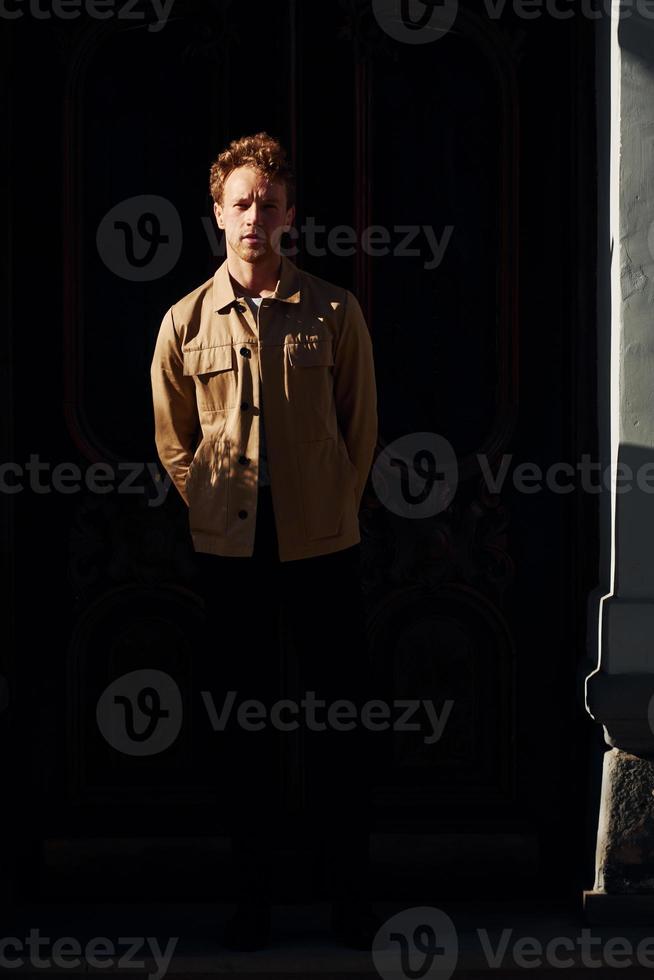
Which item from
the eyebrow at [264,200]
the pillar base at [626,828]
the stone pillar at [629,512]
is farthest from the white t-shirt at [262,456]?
the pillar base at [626,828]

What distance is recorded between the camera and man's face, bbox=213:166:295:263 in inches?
149

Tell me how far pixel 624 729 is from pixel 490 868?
2.23 feet

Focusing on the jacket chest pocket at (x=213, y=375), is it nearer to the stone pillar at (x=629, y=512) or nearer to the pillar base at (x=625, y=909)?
the stone pillar at (x=629, y=512)

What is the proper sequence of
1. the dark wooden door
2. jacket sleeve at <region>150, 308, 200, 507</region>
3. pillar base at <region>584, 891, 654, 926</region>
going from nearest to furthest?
jacket sleeve at <region>150, 308, 200, 507</region>, pillar base at <region>584, 891, 654, 926</region>, the dark wooden door

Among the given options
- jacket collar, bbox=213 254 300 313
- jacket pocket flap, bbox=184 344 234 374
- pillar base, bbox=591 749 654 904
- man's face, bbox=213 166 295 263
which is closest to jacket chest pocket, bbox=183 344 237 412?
jacket pocket flap, bbox=184 344 234 374

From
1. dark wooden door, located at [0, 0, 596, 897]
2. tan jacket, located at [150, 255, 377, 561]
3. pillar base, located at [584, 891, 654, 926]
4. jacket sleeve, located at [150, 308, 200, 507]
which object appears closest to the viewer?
tan jacket, located at [150, 255, 377, 561]

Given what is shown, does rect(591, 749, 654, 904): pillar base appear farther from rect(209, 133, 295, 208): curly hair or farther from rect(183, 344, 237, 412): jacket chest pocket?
rect(209, 133, 295, 208): curly hair

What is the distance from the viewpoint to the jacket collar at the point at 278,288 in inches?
152

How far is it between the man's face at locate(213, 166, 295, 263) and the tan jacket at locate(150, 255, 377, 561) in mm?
109

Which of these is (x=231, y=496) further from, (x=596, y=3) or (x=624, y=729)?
(x=596, y=3)

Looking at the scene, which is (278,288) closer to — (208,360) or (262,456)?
(208,360)

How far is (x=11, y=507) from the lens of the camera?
14.3 ft

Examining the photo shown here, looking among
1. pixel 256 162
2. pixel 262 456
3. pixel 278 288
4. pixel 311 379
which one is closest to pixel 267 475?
pixel 262 456

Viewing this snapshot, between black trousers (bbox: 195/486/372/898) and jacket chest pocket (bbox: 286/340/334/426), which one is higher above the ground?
jacket chest pocket (bbox: 286/340/334/426)
